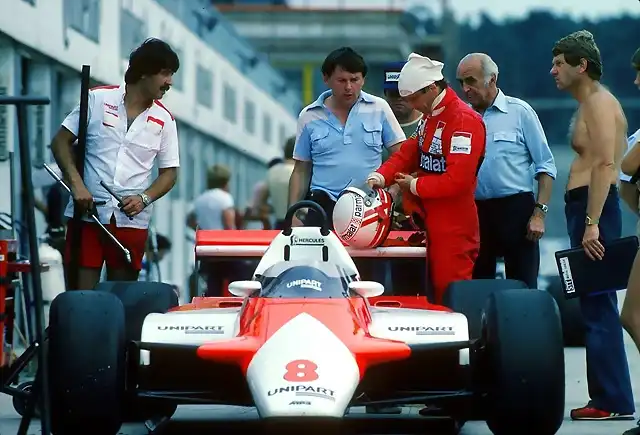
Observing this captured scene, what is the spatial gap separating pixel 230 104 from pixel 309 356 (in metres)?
28.6

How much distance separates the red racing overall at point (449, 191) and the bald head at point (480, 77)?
0.66 meters

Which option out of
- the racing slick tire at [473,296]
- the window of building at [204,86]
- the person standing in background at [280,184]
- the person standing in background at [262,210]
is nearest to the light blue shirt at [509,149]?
the racing slick tire at [473,296]

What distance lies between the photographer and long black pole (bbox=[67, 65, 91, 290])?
29.1 feet

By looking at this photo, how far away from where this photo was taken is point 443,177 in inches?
339

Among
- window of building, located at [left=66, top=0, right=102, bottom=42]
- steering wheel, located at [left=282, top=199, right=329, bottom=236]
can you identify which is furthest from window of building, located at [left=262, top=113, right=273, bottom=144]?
steering wheel, located at [left=282, top=199, right=329, bottom=236]

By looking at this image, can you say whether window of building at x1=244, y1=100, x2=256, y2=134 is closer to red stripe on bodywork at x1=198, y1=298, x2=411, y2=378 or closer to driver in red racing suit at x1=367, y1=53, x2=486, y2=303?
driver in red racing suit at x1=367, y1=53, x2=486, y2=303

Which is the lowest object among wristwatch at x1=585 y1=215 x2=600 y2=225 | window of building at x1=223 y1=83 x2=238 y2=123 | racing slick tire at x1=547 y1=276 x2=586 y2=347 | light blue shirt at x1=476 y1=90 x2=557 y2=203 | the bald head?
racing slick tire at x1=547 y1=276 x2=586 y2=347

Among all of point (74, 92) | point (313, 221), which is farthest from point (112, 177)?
point (74, 92)

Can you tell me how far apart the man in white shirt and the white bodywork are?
119 cm

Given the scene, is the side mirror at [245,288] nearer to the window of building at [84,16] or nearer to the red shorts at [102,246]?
the red shorts at [102,246]

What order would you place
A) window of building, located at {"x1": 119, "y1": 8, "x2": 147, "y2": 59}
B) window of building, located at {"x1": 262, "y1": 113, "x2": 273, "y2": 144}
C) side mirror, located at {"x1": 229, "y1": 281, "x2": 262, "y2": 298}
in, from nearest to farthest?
side mirror, located at {"x1": 229, "y1": 281, "x2": 262, "y2": 298}, window of building, located at {"x1": 119, "y1": 8, "x2": 147, "y2": 59}, window of building, located at {"x1": 262, "y1": 113, "x2": 273, "y2": 144}

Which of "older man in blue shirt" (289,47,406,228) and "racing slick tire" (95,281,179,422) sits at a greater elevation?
"older man in blue shirt" (289,47,406,228)

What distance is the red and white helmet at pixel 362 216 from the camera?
890 cm

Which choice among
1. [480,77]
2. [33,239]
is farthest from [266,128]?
[33,239]
